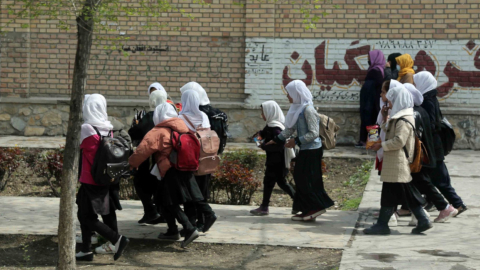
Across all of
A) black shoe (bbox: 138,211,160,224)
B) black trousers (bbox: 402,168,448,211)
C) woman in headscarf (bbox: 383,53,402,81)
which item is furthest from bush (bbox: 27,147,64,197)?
woman in headscarf (bbox: 383,53,402,81)

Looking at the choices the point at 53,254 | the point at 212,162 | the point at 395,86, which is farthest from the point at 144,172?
the point at 395,86

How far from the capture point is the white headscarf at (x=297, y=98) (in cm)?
678

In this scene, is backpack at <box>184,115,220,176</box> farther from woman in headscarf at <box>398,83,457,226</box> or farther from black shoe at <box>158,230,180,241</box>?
woman in headscarf at <box>398,83,457,226</box>

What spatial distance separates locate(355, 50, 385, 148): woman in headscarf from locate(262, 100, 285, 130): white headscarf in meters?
4.72

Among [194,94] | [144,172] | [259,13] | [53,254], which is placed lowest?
[53,254]

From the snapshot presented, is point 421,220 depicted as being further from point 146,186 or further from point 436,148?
point 146,186

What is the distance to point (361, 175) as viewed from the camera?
393 inches

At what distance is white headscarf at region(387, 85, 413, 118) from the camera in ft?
20.5

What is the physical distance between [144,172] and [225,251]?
54.7 inches

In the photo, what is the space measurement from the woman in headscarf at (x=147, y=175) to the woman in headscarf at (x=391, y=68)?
5.96m

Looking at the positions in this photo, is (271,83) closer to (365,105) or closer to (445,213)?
(365,105)

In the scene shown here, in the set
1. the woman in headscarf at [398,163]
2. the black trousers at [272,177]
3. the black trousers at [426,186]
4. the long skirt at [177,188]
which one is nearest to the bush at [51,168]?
the black trousers at [272,177]

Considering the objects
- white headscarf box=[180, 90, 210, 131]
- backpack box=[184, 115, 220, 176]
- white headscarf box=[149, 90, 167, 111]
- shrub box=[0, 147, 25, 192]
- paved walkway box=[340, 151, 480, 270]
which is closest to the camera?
paved walkway box=[340, 151, 480, 270]

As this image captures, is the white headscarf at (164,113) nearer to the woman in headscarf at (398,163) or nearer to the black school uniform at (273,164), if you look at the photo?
the black school uniform at (273,164)
